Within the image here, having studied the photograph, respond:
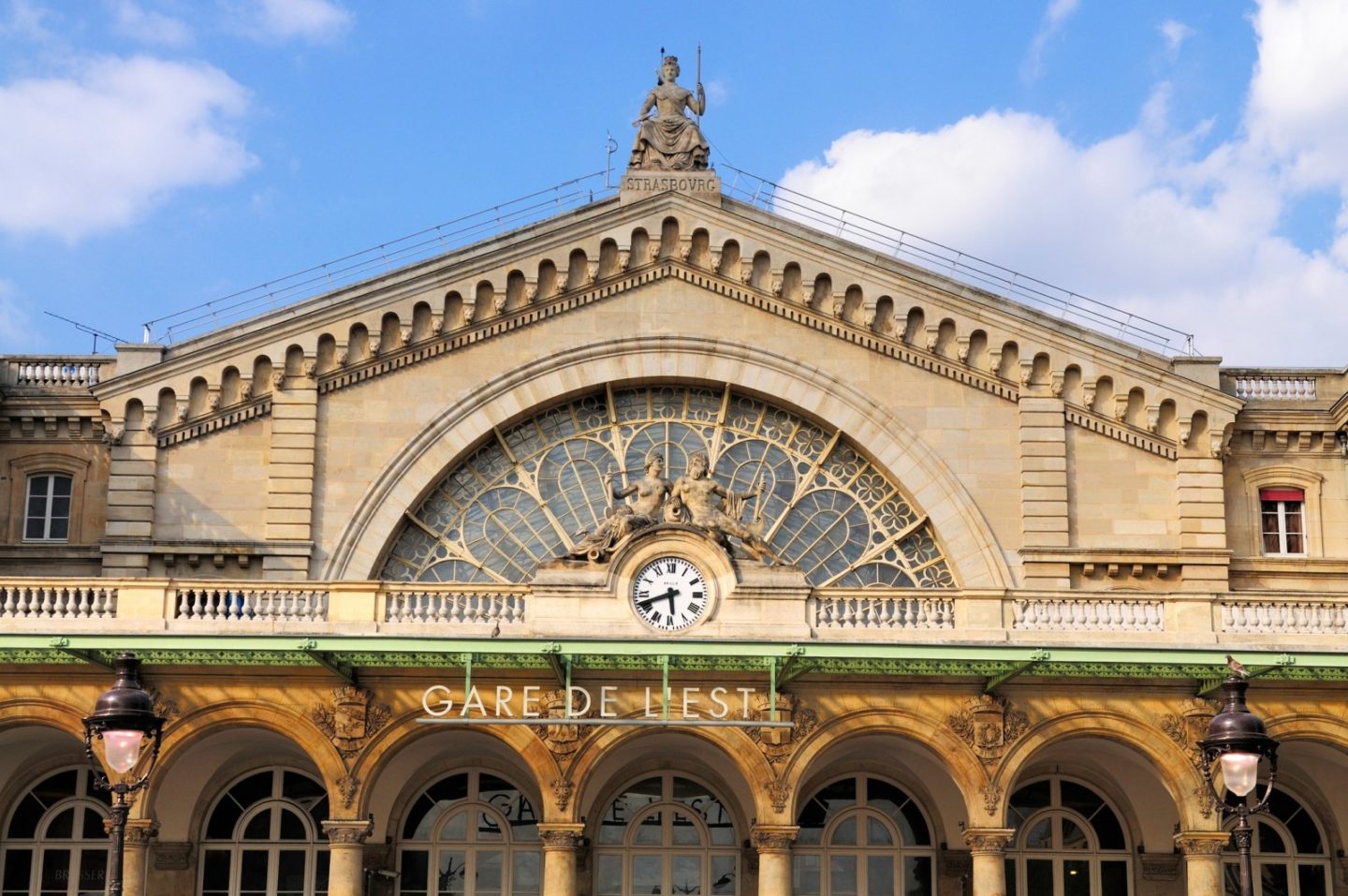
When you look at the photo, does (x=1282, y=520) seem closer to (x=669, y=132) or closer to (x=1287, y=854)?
(x=1287, y=854)

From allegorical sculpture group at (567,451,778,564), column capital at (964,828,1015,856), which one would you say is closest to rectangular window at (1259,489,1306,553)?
column capital at (964,828,1015,856)

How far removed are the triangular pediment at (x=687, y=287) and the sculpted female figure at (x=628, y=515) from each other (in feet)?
15.3

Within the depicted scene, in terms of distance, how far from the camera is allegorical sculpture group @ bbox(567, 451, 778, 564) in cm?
3700

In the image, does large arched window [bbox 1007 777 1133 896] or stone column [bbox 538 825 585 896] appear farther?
large arched window [bbox 1007 777 1133 896]

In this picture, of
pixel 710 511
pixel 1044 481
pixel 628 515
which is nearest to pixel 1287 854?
pixel 1044 481

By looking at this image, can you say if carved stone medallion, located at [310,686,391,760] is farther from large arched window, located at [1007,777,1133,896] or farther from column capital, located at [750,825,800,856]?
large arched window, located at [1007,777,1133,896]

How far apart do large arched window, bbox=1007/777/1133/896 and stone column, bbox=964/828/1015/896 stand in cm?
497

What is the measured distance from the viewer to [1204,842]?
35.6 meters

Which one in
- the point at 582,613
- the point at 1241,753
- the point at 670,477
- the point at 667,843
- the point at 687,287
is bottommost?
the point at 667,843

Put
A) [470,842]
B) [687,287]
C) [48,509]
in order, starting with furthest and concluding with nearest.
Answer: [687,287] < [48,509] < [470,842]

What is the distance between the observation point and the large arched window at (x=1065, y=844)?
4075cm

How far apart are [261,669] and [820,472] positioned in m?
12.7

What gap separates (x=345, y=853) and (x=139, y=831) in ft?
11.9

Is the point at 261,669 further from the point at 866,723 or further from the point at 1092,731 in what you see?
the point at 1092,731
